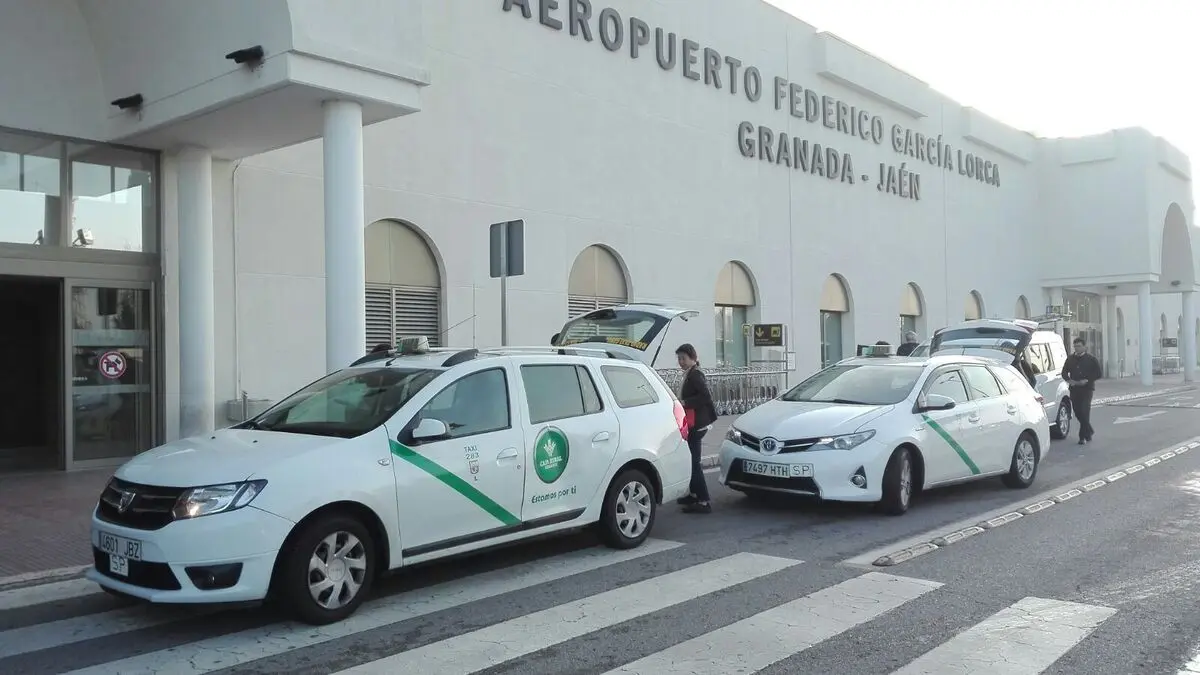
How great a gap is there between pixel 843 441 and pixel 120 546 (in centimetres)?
612

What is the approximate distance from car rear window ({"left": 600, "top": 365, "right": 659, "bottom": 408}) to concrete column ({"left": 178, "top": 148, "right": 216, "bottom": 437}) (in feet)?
22.2

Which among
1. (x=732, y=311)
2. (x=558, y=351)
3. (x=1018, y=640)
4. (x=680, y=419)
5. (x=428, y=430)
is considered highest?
(x=732, y=311)

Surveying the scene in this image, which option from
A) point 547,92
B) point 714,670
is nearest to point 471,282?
point 547,92

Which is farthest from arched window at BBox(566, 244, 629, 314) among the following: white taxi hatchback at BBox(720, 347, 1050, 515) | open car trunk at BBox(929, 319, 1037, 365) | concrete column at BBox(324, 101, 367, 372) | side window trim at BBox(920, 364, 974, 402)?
side window trim at BBox(920, 364, 974, 402)

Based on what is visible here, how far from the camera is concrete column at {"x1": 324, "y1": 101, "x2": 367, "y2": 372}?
1099 cm

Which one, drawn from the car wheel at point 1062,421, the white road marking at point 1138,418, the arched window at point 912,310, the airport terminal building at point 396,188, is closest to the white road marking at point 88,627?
the airport terminal building at point 396,188

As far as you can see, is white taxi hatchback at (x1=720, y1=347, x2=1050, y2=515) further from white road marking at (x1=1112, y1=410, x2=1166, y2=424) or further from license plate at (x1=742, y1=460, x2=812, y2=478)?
white road marking at (x1=1112, y1=410, x2=1166, y2=424)

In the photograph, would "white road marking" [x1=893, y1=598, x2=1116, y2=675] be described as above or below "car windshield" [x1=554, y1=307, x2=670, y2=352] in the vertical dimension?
below

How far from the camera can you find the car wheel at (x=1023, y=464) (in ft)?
35.9

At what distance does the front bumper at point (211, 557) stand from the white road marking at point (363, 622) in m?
0.28

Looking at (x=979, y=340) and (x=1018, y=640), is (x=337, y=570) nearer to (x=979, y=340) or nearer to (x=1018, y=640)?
(x=1018, y=640)

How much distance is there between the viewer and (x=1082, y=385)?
16.1m

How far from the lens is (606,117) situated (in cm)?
1922

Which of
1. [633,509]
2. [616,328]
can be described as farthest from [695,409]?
[616,328]
